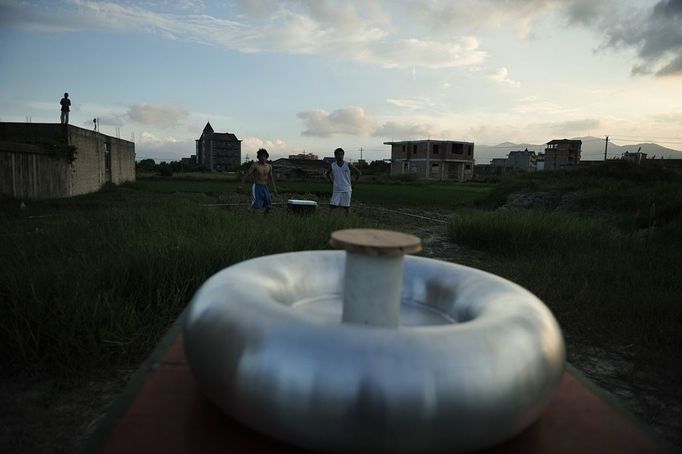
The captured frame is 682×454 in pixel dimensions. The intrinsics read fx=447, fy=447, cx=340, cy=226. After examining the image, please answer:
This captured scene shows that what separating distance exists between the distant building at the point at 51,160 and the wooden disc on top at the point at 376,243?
13234 mm

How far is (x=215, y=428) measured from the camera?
1175 millimetres

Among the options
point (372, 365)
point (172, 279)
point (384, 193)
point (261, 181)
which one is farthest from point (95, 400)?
point (384, 193)

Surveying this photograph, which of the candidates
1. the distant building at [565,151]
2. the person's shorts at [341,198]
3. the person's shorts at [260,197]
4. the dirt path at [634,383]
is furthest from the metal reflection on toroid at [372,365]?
the distant building at [565,151]

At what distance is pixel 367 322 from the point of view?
1.26 meters

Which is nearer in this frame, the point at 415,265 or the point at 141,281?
the point at 415,265

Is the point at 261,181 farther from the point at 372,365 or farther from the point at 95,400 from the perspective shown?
the point at 372,365

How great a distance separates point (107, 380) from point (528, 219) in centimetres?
741

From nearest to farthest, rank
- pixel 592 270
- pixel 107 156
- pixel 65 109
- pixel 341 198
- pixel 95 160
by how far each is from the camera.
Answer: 1. pixel 592 270
2. pixel 341 198
3. pixel 65 109
4. pixel 95 160
5. pixel 107 156

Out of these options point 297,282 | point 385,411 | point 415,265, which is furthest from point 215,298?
point 415,265

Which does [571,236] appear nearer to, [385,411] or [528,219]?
[528,219]

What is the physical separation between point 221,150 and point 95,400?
233 feet

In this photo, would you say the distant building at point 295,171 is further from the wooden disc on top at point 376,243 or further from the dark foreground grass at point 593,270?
the wooden disc on top at point 376,243

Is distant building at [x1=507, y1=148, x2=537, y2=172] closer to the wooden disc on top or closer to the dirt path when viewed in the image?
the dirt path

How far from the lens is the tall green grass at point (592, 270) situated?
4.08 meters
